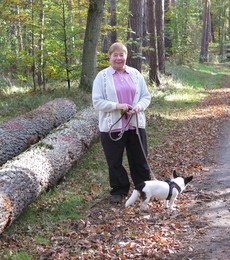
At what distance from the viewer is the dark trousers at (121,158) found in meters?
5.89

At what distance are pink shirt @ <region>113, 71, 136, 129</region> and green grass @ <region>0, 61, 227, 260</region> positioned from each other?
152 centimetres

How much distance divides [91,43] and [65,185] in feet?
23.6

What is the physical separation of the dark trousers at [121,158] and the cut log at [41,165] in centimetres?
109

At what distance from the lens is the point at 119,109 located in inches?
223

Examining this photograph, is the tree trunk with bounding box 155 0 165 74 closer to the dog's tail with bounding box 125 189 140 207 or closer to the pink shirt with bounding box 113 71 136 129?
the pink shirt with bounding box 113 71 136 129

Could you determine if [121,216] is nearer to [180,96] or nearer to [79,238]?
[79,238]

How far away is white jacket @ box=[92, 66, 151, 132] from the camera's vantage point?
5.68 metres

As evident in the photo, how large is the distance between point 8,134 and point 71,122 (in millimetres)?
1485

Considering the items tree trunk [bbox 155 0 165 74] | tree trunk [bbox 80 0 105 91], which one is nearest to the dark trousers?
tree trunk [bbox 80 0 105 91]

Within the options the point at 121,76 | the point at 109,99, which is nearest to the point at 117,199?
the point at 109,99

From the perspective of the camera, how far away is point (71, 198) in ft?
20.6

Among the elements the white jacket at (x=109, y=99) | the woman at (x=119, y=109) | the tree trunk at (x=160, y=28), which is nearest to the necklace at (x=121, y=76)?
the woman at (x=119, y=109)

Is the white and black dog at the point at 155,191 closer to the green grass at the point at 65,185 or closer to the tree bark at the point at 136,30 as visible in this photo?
the green grass at the point at 65,185

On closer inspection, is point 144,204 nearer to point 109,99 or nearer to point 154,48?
point 109,99
